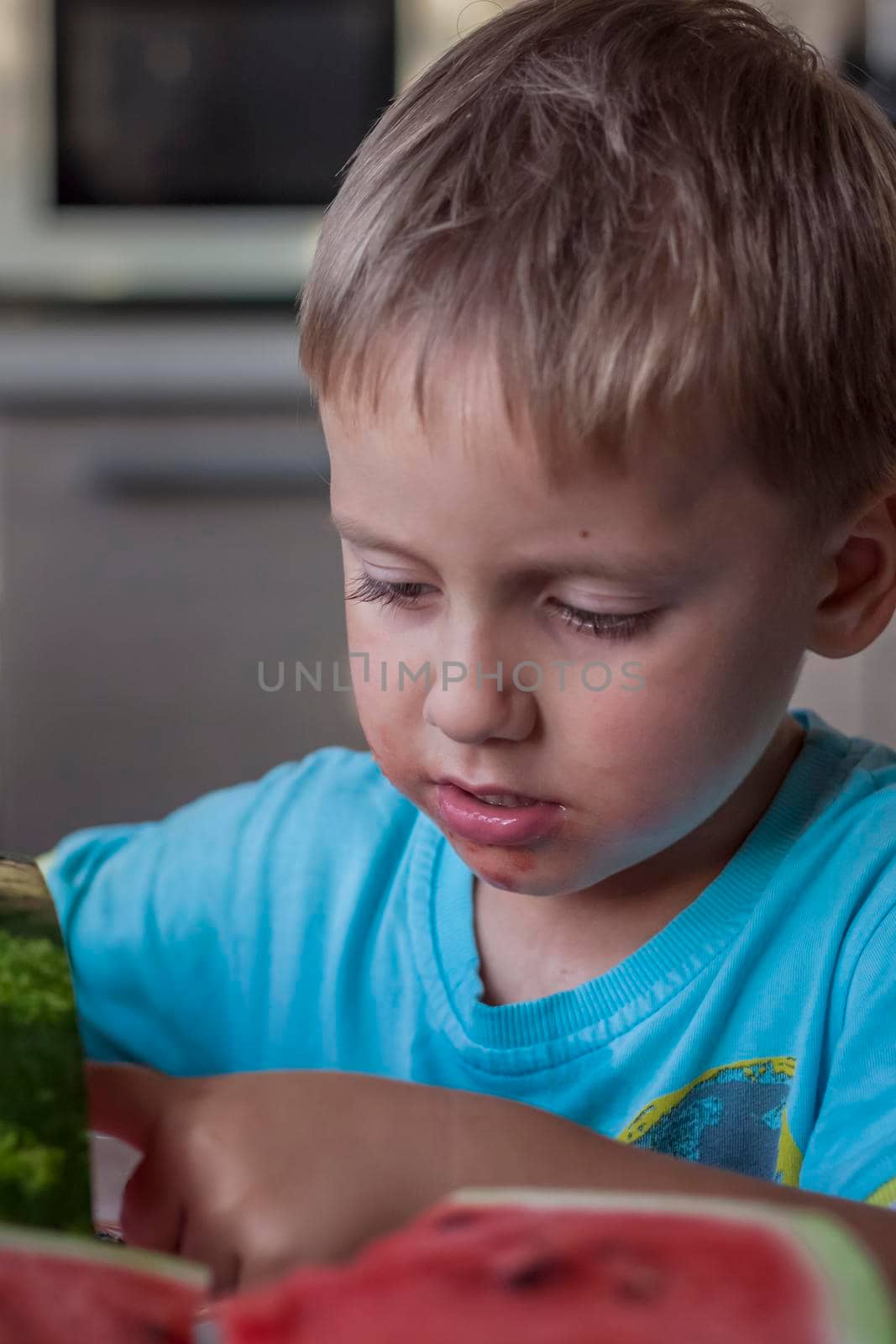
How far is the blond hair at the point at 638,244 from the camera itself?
573 millimetres

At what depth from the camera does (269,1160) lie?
15.2 inches

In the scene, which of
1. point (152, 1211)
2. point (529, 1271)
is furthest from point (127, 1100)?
point (529, 1271)

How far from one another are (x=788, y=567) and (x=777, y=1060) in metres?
0.25

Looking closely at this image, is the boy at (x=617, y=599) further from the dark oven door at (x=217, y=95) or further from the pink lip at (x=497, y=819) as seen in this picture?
the dark oven door at (x=217, y=95)

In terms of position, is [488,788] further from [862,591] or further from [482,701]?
[862,591]

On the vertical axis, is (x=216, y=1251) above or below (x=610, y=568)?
below

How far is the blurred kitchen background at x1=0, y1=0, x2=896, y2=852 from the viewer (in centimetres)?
187

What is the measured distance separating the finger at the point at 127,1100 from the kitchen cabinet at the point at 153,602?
4.67ft

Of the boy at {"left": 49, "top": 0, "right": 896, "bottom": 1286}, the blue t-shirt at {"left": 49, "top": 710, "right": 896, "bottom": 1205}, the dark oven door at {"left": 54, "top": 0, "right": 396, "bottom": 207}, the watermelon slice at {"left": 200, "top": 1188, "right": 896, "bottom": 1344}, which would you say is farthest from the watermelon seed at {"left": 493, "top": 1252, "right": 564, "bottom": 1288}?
the dark oven door at {"left": 54, "top": 0, "right": 396, "bottom": 207}

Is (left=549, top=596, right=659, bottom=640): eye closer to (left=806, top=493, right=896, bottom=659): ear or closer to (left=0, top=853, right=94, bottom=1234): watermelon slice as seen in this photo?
(left=806, top=493, right=896, bottom=659): ear

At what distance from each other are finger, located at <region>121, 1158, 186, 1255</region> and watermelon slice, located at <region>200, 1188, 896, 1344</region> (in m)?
0.09

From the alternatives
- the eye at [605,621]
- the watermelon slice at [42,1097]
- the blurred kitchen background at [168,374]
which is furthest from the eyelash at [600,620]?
the blurred kitchen background at [168,374]

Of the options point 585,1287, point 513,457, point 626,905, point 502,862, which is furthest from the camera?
point 626,905

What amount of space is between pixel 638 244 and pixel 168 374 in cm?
137
